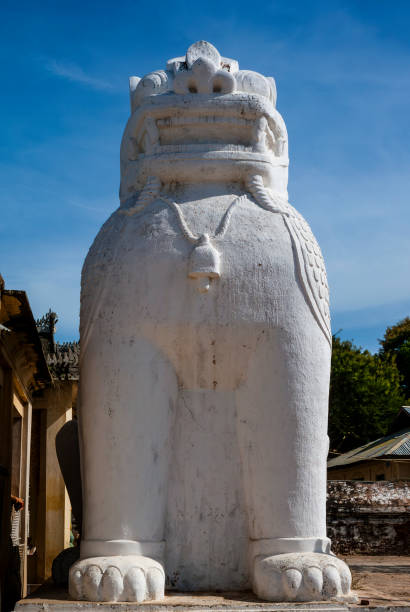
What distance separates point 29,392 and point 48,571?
128 inches

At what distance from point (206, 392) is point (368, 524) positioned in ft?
19.5

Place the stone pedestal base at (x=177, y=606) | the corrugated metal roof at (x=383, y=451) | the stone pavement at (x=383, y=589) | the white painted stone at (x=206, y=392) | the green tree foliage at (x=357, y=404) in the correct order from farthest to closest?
the green tree foliage at (x=357, y=404) → the corrugated metal roof at (x=383, y=451) → the white painted stone at (x=206, y=392) → the stone pavement at (x=383, y=589) → the stone pedestal base at (x=177, y=606)

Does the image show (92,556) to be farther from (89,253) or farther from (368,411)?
(368,411)

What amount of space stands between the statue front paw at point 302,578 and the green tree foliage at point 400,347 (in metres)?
27.6

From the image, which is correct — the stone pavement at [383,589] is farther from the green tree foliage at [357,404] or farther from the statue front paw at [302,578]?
the green tree foliage at [357,404]

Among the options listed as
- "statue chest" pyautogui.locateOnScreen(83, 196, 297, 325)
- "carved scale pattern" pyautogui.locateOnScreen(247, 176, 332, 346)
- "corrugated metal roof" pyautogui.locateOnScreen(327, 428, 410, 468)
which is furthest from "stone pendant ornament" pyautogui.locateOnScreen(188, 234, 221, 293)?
"corrugated metal roof" pyautogui.locateOnScreen(327, 428, 410, 468)

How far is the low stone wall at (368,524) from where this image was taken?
9.11 metres

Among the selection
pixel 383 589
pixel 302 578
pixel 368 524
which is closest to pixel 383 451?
pixel 368 524

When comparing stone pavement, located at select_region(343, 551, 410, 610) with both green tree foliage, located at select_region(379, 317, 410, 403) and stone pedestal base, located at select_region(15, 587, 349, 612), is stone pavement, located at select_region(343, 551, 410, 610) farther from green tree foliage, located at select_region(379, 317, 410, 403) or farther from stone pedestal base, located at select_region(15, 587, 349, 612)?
green tree foliage, located at select_region(379, 317, 410, 403)

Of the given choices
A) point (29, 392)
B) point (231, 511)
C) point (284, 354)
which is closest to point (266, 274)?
point (284, 354)

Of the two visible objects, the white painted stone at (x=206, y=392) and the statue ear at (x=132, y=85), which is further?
the statue ear at (x=132, y=85)

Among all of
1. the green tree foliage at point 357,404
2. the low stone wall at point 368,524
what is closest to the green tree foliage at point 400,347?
the green tree foliage at point 357,404

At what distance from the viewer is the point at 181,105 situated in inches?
165

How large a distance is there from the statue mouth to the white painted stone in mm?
332
